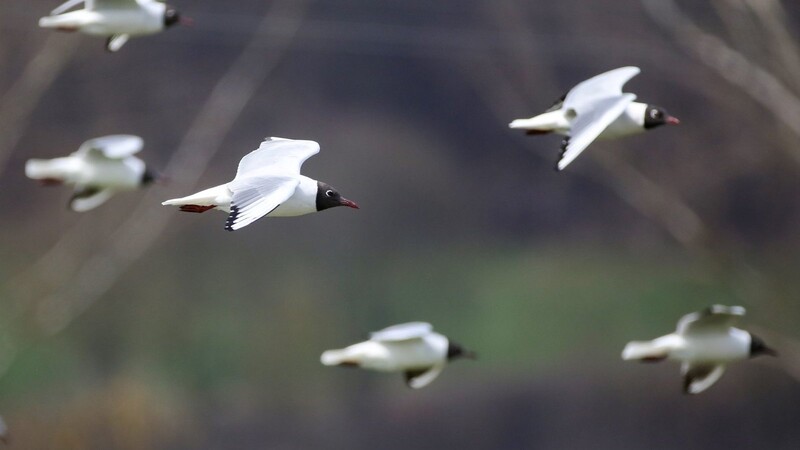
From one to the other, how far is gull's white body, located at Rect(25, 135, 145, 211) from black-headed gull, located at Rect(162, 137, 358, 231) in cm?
210

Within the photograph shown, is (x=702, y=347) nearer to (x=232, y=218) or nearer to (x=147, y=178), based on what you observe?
(x=147, y=178)

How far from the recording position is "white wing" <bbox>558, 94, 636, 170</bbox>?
11.1ft

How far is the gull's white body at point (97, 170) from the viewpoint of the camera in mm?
5484

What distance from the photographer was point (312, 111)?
8.22m

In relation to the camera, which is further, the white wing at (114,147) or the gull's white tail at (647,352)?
the white wing at (114,147)

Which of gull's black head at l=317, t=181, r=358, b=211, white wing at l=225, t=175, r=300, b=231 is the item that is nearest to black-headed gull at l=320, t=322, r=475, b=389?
gull's black head at l=317, t=181, r=358, b=211

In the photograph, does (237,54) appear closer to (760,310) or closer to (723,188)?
(723,188)

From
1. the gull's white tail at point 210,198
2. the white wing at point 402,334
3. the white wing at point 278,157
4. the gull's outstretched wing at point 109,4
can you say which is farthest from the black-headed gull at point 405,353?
the gull's white tail at point 210,198

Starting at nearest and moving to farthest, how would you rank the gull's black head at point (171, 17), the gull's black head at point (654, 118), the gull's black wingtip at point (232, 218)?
the gull's black wingtip at point (232, 218) < the gull's black head at point (654, 118) < the gull's black head at point (171, 17)

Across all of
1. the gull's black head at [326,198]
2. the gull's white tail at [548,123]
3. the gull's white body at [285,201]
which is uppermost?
the gull's white body at [285,201]

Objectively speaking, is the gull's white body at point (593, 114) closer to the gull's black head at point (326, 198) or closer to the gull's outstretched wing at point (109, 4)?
the gull's black head at point (326, 198)

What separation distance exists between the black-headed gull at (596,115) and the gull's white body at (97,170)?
207 cm

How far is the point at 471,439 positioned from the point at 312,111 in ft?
8.45

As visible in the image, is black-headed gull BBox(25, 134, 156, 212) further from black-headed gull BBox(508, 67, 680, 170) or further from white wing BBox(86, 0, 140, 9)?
black-headed gull BBox(508, 67, 680, 170)
